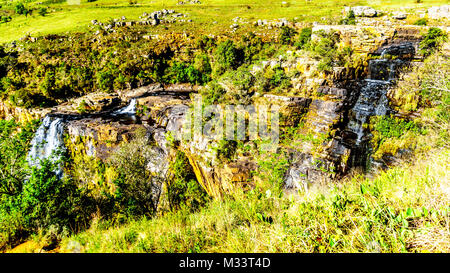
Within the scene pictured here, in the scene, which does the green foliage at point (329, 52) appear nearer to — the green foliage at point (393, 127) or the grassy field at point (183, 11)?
the green foliage at point (393, 127)

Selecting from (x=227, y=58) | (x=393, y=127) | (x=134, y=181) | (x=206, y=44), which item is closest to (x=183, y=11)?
(x=206, y=44)

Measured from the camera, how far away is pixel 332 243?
2.53 m

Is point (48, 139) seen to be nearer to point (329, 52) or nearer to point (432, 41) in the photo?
point (329, 52)

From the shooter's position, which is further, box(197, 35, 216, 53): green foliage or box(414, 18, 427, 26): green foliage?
box(197, 35, 216, 53): green foliage

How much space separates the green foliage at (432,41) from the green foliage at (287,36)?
12.8 meters

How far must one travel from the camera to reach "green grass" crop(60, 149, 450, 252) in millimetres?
2488

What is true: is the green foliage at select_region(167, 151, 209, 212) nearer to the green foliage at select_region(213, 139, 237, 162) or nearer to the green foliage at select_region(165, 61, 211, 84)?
the green foliage at select_region(213, 139, 237, 162)

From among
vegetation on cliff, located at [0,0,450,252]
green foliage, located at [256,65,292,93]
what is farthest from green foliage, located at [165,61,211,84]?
green foliage, located at [256,65,292,93]

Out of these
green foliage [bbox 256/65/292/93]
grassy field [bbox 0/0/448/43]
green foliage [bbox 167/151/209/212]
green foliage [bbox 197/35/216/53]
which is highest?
grassy field [bbox 0/0/448/43]

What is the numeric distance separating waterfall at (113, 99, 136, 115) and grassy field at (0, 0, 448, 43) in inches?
638

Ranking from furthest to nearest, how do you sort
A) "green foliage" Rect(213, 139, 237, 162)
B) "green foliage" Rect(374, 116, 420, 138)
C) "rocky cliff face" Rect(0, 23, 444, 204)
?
"green foliage" Rect(213, 139, 237, 162)
"rocky cliff face" Rect(0, 23, 444, 204)
"green foliage" Rect(374, 116, 420, 138)

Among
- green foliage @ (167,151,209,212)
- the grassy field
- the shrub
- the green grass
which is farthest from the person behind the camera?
the grassy field

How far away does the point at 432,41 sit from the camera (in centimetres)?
1405
